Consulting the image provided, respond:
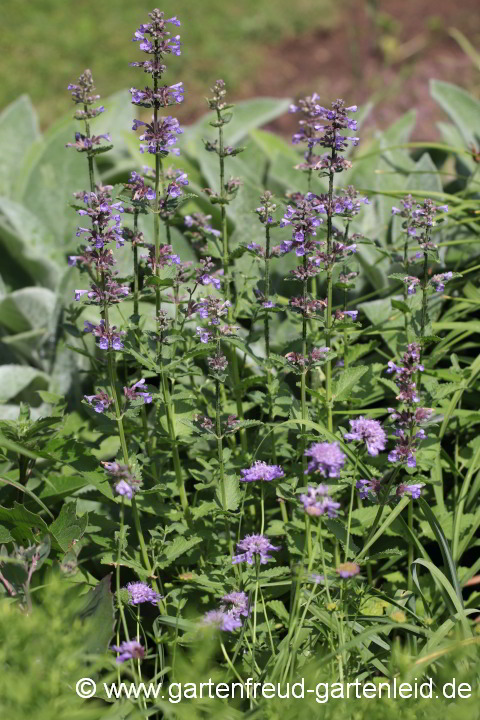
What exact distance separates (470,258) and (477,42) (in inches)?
157

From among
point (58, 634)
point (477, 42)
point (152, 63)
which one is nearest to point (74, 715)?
point (58, 634)

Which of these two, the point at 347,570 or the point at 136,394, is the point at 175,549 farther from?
the point at 347,570

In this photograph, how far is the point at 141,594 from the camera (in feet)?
6.34

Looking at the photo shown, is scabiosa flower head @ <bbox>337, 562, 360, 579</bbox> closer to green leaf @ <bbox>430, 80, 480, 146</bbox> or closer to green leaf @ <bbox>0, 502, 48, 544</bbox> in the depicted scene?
green leaf @ <bbox>0, 502, 48, 544</bbox>

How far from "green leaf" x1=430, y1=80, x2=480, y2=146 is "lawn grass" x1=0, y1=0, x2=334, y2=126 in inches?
118

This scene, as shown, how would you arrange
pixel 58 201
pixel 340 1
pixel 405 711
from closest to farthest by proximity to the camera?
1. pixel 405 711
2. pixel 58 201
3. pixel 340 1

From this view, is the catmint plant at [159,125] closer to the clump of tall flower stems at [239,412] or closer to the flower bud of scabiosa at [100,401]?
the clump of tall flower stems at [239,412]

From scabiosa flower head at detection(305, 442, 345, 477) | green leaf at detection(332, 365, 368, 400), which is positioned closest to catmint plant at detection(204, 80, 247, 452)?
green leaf at detection(332, 365, 368, 400)

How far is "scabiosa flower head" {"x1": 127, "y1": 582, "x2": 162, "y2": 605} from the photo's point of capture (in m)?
1.92

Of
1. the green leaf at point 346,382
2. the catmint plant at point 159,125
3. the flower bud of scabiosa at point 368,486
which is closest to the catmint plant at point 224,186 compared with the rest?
the catmint plant at point 159,125

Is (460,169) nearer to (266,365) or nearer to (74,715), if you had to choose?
(266,365)

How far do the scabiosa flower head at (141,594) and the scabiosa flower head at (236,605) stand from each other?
0.18 m

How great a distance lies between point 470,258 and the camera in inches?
120

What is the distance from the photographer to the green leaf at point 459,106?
352cm
